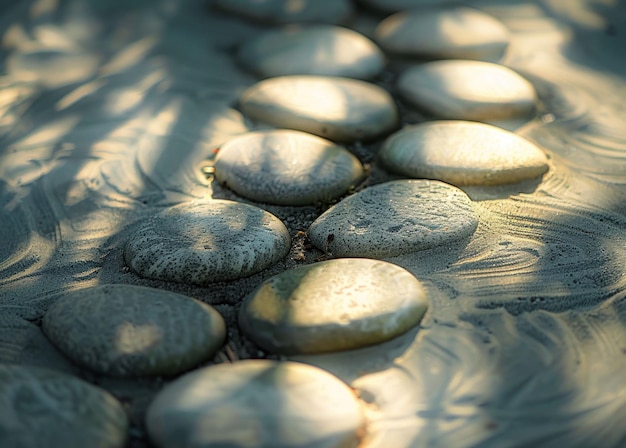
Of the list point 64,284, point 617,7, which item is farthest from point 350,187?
point 617,7

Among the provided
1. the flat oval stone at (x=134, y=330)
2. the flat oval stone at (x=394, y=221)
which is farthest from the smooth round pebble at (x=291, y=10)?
the flat oval stone at (x=134, y=330)

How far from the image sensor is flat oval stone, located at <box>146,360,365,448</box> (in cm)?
148

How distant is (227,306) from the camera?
199cm

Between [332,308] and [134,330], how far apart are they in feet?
1.59

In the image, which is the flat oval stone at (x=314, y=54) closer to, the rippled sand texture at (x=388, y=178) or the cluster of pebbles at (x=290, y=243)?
the cluster of pebbles at (x=290, y=243)

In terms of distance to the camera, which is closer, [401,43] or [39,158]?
[39,158]

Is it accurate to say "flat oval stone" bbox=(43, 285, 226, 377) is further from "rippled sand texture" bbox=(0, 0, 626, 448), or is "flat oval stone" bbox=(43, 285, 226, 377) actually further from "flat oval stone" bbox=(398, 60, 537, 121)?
"flat oval stone" bbox=(398, 60, 537, 121)

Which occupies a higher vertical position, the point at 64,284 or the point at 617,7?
the point at 617,7

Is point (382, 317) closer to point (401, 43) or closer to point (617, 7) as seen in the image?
point (401, 43)

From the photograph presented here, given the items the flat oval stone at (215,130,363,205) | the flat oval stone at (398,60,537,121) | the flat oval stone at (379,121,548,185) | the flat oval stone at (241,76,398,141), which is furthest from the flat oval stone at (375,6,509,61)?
the flat oval stone at (215,130,363,205)

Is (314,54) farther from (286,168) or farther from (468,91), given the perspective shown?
(286,168)

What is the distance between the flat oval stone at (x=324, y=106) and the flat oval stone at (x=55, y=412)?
1.44m

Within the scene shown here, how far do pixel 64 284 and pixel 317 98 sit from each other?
126 centimetres

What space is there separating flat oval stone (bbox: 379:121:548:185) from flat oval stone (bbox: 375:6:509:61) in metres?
0.81
